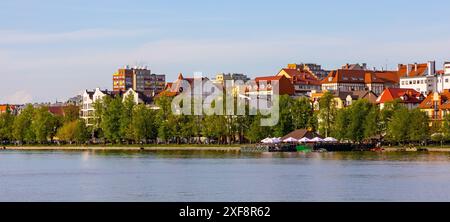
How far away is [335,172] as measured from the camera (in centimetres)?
5184

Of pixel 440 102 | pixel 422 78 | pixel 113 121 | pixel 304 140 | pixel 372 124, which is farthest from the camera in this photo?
pixel 422 78

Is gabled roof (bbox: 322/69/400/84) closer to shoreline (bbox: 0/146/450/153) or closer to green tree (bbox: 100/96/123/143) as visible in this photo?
green tree (bbox: 100/96/123/143)

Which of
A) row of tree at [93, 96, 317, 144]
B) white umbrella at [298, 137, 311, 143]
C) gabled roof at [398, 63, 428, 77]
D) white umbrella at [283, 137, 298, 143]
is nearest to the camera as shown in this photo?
white umbrella at [298, 137, 311, 143]

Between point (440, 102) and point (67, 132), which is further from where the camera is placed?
point (67, 132)

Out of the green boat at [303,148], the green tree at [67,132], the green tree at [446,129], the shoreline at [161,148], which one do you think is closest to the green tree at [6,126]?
the shoreline at [161,148]

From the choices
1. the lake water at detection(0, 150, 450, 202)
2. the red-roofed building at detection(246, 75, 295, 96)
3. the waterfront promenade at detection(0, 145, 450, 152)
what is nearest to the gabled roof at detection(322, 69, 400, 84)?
the red-roofed building at detection(246, 75, 295, 96)

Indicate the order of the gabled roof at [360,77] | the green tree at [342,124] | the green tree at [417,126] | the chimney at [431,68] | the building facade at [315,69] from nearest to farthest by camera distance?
the green tree at [417,126] → the green tree at [342,124] → the chimney at [431,68] → the gabled roof at [360,77] → the building facade at [315,69]

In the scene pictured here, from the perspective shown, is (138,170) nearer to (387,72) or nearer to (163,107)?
(163,107)

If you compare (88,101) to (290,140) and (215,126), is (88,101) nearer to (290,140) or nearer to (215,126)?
(215,126)

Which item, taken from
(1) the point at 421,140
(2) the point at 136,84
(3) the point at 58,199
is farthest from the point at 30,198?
(2) the point at 136,84

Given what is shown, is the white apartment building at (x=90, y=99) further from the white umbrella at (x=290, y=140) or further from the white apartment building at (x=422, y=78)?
the white umbrella at (x=290, y=140)

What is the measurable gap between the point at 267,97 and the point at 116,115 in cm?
1899

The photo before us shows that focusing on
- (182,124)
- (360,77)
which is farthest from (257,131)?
(360,77)

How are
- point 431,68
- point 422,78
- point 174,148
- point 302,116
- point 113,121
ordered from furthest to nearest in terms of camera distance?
point 422,78 < point 431,68 < point 113,121 < point 174,148 < point 302,116
